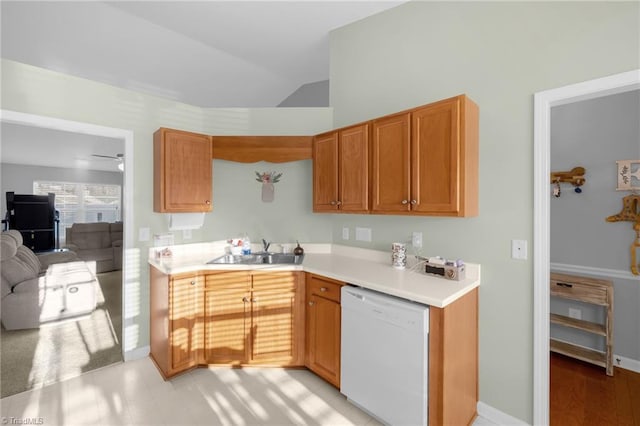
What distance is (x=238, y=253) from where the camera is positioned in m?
2.99

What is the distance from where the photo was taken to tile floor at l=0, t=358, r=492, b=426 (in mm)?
1945

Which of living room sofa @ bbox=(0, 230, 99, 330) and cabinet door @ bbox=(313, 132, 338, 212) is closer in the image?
cabinet door @ bbox=(313, 132, 338, 212)

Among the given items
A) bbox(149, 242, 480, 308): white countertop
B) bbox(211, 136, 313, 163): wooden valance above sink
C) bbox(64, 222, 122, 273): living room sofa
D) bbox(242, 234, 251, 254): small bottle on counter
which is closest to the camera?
bbox(149, 242, 480, 308): white countertop

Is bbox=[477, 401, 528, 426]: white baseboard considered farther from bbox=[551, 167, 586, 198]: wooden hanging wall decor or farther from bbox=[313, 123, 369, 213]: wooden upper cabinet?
bbox=[551, 167, 586, 198]: wooden hanging wall decor

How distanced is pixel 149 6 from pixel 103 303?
4051 millimetres

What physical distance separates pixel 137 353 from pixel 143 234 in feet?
3.72

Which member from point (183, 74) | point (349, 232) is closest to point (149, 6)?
point (183, 74)

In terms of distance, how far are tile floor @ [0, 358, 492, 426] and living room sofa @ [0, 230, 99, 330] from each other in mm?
1684

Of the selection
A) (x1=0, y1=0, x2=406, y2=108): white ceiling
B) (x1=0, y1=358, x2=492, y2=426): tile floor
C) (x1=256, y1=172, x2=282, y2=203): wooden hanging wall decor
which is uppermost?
(x1=0, y1=0, x2=406, y2=108): white ceiling

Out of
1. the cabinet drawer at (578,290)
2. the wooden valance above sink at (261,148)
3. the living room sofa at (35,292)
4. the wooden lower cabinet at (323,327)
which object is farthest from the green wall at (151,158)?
the cabinet drawer at (578,290)

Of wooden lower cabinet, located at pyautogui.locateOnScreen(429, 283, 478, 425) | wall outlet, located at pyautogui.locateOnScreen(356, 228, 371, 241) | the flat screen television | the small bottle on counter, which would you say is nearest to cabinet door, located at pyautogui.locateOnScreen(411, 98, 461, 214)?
wooden lower cabinet, located at pyautogui.locateOnScreen(429, 283, 478, 425)

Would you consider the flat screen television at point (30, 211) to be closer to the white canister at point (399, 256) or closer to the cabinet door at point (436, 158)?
the white canister at point (399, 256)

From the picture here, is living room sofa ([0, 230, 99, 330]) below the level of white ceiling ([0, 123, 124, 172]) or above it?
below

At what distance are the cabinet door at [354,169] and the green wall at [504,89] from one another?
0.46 metres
